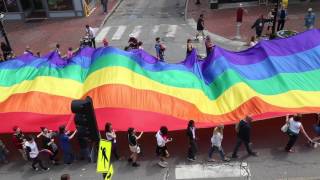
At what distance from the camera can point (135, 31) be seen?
24109mm

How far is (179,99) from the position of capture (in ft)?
42.4

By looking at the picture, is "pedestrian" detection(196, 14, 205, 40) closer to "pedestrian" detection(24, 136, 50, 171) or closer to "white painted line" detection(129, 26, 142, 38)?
"white painted line" detection(129, 26, 142, 38)

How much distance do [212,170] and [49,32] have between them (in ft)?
55.5

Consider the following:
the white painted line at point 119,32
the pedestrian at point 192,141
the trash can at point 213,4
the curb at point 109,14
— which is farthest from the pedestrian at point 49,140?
the trash can at point 213,4

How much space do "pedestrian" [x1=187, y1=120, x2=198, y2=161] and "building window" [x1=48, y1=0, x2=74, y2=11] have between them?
58.7ft

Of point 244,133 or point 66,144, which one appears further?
point 66,144

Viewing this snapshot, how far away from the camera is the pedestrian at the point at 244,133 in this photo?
37.6ft

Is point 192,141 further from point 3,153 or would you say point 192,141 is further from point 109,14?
point 109,14

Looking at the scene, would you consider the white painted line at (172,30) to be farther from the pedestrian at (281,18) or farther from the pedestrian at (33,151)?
the pedestrian at (33,151)

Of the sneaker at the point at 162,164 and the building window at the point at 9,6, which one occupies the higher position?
the building window at the point at 9,6

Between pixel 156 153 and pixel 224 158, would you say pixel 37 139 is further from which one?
pixel 224 158

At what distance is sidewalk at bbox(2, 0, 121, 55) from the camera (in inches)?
900

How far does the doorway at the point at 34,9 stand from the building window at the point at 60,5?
0.73 m

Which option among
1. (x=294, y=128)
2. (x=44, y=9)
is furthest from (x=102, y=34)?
(x=294, y=128)
